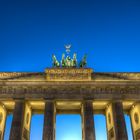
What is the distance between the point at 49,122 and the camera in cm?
3512

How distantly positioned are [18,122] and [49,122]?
4958 millimetres

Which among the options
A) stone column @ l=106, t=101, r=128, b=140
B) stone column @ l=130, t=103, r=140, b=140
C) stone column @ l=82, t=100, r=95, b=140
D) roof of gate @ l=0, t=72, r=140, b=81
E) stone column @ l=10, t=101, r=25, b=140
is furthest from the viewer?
roof of gate @ l=0, t=72, r=140, b=81

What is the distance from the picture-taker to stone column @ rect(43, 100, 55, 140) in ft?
111

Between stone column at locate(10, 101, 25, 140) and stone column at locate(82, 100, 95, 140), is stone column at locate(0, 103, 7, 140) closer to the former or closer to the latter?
stone column at locate(10, 101, 25, 140)

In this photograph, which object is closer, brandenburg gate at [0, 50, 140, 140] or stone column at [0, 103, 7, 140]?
brandenburg gate at [0, 50, 140, 140]

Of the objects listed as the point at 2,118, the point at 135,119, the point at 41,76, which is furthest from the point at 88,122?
the point at 2,118

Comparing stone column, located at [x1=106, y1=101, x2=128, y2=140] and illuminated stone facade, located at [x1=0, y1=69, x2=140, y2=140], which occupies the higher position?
illuminated stone facade, located at [x1=0, y1=69, x2=140, y2=140]

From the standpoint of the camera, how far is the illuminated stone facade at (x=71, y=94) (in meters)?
36.2

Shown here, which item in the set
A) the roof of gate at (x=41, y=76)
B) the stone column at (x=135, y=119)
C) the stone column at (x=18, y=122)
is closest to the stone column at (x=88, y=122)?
the roof of gate at (x=41, y=76)

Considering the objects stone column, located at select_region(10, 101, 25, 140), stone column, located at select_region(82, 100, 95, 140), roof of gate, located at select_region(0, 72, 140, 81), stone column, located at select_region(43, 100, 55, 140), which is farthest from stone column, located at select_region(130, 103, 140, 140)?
stone column, located at select_region(10, 101, 25, 140)

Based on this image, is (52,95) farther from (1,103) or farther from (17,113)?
(1,103)

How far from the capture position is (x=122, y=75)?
40.2m

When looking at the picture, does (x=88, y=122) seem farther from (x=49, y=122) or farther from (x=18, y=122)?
(x=18, y=122)

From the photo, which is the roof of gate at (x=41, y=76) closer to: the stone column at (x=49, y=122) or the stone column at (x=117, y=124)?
the stone column at (x=117, y=124)
